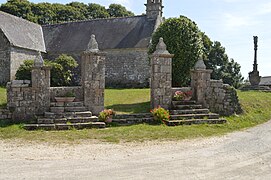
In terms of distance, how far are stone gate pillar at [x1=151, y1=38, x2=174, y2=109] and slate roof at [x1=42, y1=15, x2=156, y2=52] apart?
12900 millimetres

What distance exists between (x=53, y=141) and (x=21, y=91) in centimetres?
356

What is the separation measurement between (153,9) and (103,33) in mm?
5449

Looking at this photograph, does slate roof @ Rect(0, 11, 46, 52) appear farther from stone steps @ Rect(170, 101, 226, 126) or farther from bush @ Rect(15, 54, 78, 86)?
stone steps @ Rect(170, 101, 226, 126)

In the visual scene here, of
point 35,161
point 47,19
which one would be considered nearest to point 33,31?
point 47,19

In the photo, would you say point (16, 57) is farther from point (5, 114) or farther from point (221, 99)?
point (221, 99)

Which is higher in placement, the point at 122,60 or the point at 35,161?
the point at 122,60

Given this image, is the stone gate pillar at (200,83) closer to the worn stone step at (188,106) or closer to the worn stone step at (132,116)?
the worn stone step at (188,106)

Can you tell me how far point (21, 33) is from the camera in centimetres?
2484

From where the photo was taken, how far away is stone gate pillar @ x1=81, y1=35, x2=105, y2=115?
10.9m

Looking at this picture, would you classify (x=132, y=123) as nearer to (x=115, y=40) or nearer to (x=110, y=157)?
(x=110, y=157)

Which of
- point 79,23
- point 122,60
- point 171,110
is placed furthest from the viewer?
point 79,23

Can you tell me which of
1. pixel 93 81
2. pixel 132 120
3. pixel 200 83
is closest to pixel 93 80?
pixel 93 81

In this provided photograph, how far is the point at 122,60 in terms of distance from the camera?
25.5 meters

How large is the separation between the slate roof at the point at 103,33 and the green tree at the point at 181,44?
7.15 metres
